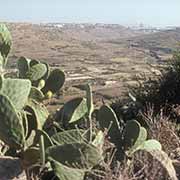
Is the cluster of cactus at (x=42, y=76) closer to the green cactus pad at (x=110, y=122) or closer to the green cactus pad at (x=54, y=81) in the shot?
the green cactus pad at (x=54, y=81)

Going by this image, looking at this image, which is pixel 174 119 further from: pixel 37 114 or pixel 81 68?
pixel 81 68

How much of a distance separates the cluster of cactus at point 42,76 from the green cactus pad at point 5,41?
166 mm

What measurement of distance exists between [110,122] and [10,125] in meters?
0.98

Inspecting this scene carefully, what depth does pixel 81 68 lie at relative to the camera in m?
87.0

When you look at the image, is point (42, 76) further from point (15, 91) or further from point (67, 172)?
point (67, 172)

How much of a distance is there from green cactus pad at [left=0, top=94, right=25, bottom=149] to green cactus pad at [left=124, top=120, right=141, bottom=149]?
905 mm

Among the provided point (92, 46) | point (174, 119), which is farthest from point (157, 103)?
point (92, 46)

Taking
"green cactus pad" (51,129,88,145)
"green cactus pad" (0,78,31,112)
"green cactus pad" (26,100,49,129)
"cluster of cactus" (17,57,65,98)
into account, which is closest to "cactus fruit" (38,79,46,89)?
"cluster of cactus" (17,57,65,98)

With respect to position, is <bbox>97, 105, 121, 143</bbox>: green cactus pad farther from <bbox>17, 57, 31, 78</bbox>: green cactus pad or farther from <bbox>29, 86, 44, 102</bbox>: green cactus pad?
<bbox>17, 57, 31, 78</bbox>: green cactus pad

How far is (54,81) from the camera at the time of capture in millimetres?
5164

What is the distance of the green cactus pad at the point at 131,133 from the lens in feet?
12.9

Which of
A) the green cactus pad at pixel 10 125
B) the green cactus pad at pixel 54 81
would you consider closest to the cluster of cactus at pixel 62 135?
the green cactus pad at pixel 10 125

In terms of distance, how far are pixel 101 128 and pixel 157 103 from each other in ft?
9.68

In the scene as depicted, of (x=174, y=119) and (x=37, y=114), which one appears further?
(x=174, y=119)
